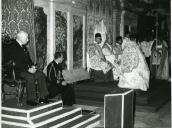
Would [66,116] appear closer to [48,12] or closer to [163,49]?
[48,12]

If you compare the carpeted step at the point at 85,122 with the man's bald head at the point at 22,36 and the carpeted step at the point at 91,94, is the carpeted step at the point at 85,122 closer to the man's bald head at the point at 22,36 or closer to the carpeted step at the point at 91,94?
the man's bald head at the point at 22,36

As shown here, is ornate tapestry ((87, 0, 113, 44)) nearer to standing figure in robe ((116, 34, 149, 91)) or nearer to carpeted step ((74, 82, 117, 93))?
carpeted step ((74, 82, 117, 93))

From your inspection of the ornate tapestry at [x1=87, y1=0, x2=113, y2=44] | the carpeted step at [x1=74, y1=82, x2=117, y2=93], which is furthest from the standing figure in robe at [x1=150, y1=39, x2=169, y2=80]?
the carpeted step at [x1=74, y1=82, x2=117, y2=93]

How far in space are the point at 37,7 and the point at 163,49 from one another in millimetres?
5355

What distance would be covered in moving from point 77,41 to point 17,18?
3.32m

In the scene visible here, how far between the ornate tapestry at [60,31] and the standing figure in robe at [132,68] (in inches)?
75.9

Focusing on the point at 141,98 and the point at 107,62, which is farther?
the point at 107,62

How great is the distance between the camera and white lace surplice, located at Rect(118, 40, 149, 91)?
8.00 metres

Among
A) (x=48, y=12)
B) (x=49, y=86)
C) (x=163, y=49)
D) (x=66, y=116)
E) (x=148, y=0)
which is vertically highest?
(x=148, y=0)

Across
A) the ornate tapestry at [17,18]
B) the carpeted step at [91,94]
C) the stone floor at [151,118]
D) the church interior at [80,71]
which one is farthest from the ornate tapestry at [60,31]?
the stone floor at [151,118]

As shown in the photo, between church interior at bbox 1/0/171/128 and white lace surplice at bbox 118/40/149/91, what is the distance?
3cm

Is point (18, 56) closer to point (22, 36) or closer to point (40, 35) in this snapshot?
point (22, 36)

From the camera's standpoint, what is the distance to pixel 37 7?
827 cm

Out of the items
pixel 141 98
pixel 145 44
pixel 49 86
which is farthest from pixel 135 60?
pixel 145 44
